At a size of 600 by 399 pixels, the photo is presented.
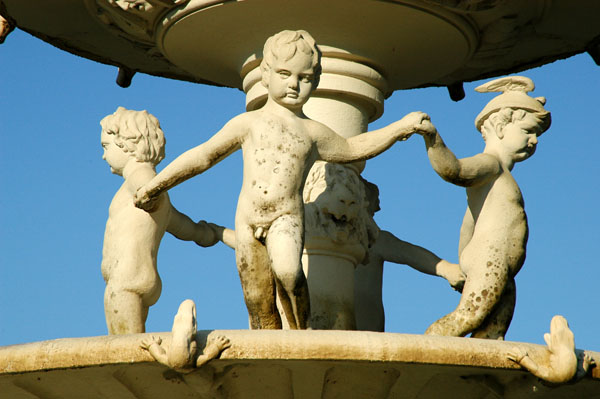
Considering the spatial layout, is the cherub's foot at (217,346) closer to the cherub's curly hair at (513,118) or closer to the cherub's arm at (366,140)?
the cherub's arm at (366,140)

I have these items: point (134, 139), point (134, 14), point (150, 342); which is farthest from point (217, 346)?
point (134, 14)

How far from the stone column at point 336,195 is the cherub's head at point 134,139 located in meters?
0.85

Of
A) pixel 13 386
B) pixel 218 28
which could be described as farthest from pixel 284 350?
pixel 218 28

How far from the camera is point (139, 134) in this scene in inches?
386

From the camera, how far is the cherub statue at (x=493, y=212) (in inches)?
364

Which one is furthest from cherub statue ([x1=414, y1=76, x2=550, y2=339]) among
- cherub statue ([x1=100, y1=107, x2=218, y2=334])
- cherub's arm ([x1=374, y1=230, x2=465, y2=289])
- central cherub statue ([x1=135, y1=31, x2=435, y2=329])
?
cherub statue ([x1=100, y1=107, x2=218, y2=334])

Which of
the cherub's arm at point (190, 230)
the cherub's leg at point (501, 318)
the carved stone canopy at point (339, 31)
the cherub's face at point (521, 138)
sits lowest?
the cherub's leg at point (501, 318)

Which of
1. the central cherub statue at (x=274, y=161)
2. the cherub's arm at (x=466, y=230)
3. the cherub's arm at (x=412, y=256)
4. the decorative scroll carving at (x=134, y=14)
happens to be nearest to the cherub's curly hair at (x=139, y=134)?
the decorative scroll carving at (x=134, y=14)

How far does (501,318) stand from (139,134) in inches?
104

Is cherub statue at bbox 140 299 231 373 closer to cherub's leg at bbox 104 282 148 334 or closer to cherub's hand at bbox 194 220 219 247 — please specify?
cherub's leg at bbox 104 282 148 334

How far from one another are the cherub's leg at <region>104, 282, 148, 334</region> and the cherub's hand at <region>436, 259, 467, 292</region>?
2185 millimetres

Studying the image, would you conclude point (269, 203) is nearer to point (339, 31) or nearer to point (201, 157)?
point (201, 157)

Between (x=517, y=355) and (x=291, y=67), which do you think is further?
(x=291, y=67)

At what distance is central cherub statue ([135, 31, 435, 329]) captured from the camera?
8.66 meters
